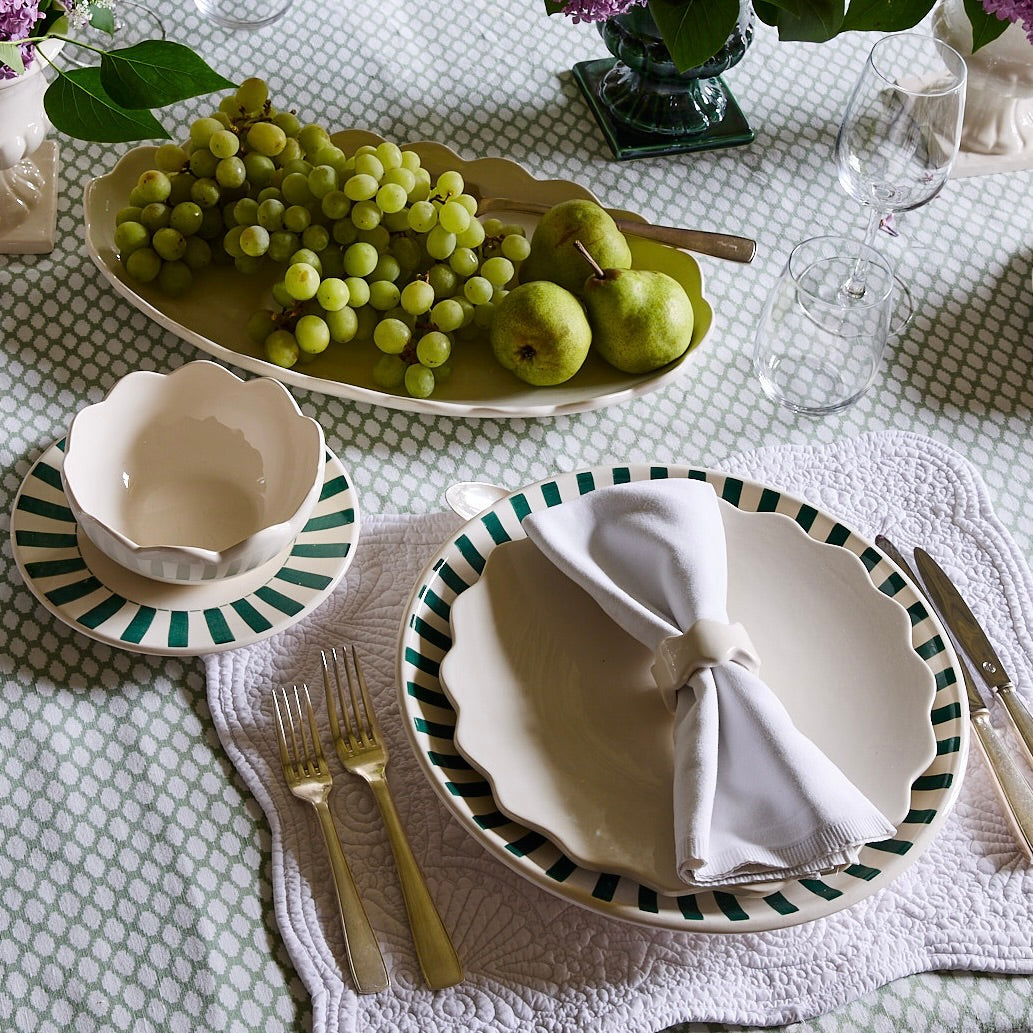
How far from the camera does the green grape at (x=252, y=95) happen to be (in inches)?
35.5

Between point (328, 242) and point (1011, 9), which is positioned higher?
point (1011, 9)

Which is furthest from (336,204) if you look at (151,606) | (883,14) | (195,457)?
(883,14)

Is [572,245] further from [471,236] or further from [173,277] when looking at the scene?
[173,277]

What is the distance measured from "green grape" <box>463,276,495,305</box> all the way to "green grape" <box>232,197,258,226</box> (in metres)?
0.17

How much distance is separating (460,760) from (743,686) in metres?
0.16

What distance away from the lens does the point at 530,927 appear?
60 centimetres

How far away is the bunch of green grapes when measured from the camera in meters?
0.83

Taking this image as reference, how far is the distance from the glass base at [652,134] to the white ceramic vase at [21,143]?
0.49m

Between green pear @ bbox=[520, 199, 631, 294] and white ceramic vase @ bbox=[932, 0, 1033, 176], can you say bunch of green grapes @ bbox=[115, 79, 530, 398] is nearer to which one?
green pear @ bbox=[520, 199, 631, 294]

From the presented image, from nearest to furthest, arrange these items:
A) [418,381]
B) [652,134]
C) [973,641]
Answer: [973,641] → [418,381] → [652,134]

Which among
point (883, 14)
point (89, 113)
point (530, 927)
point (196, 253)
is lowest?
point (530, 927)

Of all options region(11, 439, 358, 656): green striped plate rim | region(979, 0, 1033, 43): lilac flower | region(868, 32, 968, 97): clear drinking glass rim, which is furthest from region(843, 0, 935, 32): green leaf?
region(11, 439, 358, 656): green striped plate rim

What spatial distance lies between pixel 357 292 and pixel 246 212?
11cm

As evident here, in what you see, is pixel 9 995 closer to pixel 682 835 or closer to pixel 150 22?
pixel 682 835
